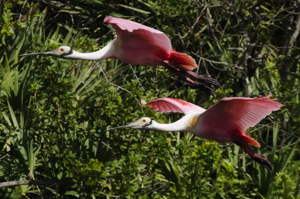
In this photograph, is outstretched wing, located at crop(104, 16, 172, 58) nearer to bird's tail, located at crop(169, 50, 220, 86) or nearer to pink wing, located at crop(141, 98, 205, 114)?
bird's tail, located at crop(169, 50, 220, 86)

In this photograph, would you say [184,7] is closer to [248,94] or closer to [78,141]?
[248,94]

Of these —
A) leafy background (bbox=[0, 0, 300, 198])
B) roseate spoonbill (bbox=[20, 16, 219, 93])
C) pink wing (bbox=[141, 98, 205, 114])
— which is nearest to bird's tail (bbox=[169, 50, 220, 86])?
roseate spoonbill (bbox=[20, 16, 219, 93])

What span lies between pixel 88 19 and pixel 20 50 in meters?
1.36

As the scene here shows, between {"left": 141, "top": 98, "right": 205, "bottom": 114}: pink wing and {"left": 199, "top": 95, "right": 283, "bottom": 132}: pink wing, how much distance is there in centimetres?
29

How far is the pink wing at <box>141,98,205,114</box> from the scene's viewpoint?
16.9 feet

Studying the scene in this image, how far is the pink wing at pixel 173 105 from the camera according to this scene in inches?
202

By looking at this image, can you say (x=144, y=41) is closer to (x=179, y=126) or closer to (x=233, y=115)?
(x=179, y=126)

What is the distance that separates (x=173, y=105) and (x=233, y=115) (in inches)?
27.1

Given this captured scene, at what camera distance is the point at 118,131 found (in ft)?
20.1

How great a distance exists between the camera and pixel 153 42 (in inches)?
197

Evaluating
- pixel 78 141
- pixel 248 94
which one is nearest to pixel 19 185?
pixel 78 141

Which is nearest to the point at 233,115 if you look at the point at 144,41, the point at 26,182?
the point at 144,41

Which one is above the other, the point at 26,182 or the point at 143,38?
the point at 143,38

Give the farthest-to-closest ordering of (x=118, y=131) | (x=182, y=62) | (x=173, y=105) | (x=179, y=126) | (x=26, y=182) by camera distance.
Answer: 1. (x=26, y=182)
2. (x=118, y=131)
3. (x=173, y=105)
4. (x=182, y=62)
5. (x=179, y=126)
